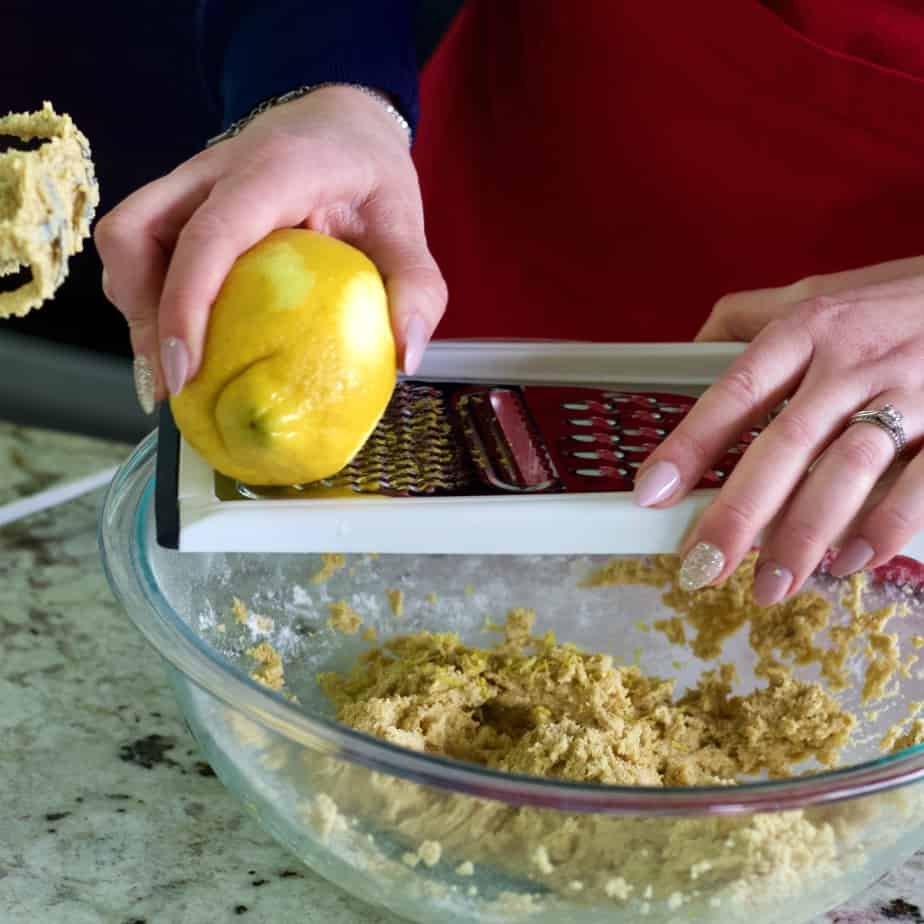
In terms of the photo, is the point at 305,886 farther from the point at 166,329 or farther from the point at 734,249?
the point at 734,249

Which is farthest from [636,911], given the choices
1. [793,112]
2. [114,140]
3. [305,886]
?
[114,140]

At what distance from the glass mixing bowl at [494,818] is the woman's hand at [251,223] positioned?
13cm

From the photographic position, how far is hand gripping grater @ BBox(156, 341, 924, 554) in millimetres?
707

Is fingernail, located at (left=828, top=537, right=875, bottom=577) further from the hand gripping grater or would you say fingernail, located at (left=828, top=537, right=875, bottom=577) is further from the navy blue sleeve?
the navy blue sleeve

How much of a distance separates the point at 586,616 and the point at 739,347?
25 centimetres

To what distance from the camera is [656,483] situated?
0.75 metres

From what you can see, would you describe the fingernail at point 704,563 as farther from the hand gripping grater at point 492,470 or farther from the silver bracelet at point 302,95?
the silver bracelet at point 302,95

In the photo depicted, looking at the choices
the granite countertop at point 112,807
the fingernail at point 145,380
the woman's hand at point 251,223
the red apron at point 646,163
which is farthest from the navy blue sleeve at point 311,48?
the granite countertop at point 112,807

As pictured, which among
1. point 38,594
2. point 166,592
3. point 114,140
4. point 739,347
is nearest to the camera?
point 166,592

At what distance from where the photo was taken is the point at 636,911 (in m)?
0.69

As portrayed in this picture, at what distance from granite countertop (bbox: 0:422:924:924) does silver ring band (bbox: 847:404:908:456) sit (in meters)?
0.30

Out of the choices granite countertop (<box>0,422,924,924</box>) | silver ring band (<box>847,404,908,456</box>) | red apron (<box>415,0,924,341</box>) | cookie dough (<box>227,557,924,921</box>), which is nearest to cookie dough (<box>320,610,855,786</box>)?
cookie dough (<box>227,557,924,921</box>)

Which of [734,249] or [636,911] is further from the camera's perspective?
[734,249]

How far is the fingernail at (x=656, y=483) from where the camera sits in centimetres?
75
